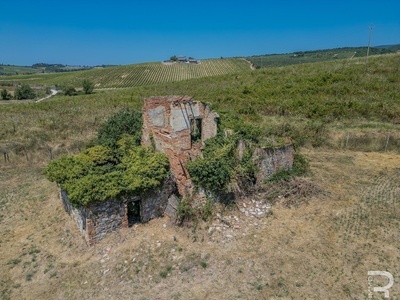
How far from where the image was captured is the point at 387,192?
1359 centimetres

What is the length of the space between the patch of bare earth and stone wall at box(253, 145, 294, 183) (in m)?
1.17

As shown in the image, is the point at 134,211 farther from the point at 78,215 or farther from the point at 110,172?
the point at 78,215

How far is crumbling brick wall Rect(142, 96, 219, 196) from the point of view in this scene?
466 inches

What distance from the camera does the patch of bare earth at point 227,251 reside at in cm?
852

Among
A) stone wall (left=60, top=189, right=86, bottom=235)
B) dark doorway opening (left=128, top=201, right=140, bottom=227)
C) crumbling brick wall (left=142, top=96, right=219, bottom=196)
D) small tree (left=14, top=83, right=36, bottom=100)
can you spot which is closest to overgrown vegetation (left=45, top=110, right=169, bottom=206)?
crumbling brick wall (left=142, top=96, right=219, bottom=196)

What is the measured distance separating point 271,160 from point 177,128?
4.96m

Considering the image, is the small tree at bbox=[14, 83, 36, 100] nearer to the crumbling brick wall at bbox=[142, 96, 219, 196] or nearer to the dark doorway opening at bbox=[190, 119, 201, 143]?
the crumbling brick wall at bbox=[142, 96, 219, 196]

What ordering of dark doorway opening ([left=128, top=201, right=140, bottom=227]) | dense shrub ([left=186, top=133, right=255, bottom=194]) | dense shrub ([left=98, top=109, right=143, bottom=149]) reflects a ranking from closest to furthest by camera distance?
1. dark doorway opening ([left=128, top=201, right=140, bottom=227])
2. dense shrub ([left=186, top=133, right=255, bottom=194])
3. dense shrub ([left=98, top=109, right=143, bottom=149])

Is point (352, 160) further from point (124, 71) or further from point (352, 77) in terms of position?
point (124, 71)

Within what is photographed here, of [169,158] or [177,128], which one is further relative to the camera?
[169,158]

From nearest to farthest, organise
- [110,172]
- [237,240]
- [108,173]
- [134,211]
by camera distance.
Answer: [237,240]
[108,173]
[110,172]
[134,211]

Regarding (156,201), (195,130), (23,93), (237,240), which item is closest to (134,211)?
(156,201)

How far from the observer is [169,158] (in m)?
12.2

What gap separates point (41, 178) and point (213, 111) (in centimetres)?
1005
